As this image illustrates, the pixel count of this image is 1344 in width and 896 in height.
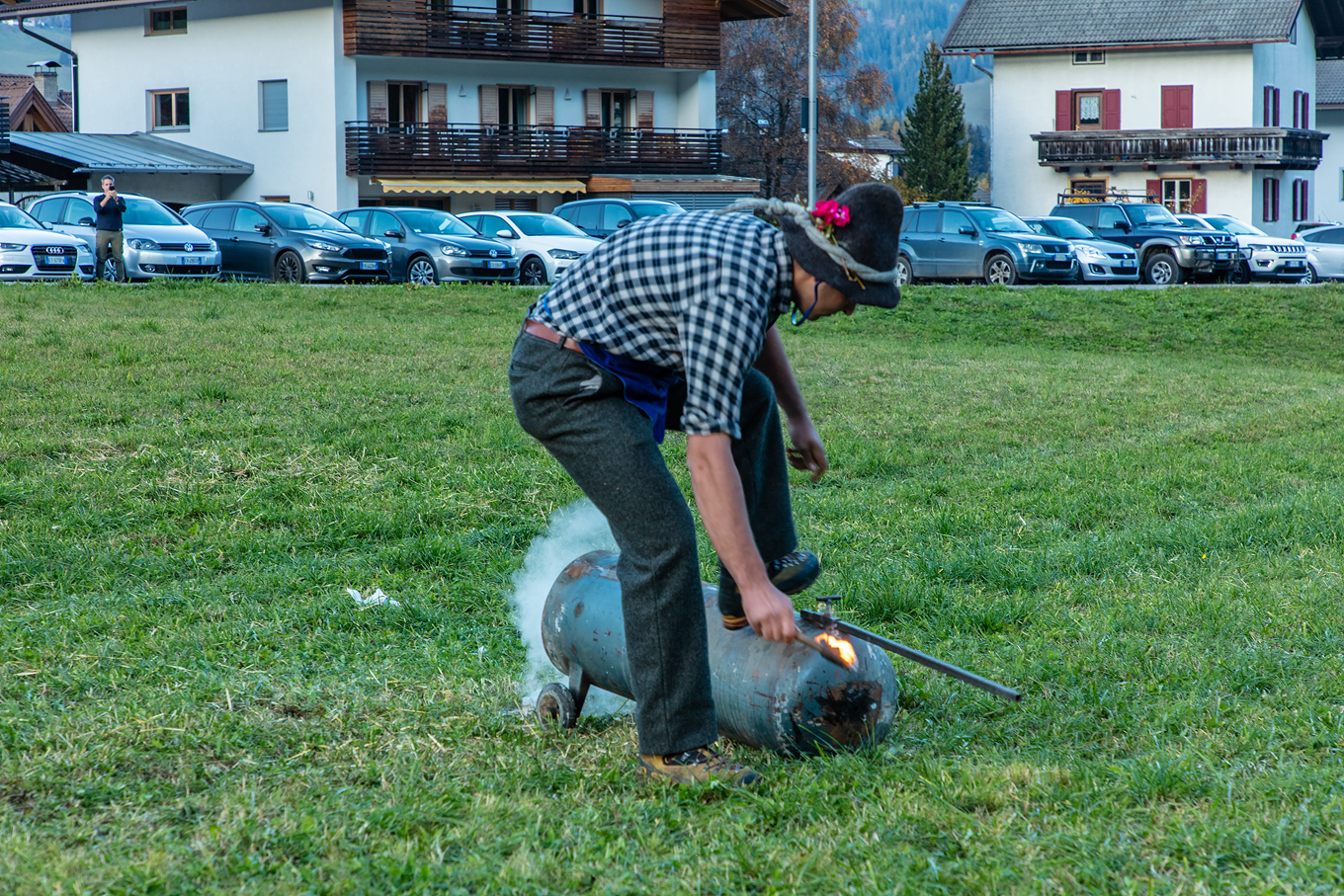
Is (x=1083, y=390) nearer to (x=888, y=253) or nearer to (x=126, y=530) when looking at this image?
(x=126, y=530)

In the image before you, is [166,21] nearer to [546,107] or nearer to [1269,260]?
[546,107]

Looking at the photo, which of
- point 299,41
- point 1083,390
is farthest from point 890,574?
point 299,41

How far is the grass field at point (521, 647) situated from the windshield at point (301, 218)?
441 inches

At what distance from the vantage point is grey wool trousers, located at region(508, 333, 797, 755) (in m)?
3.66

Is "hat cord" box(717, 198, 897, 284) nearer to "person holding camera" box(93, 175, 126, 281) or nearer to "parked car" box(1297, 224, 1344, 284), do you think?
"person holding camera" box(93, 175, 126, 281)

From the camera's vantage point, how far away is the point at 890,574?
618 cm

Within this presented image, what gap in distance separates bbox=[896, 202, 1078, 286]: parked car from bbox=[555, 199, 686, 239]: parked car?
4.69 metres

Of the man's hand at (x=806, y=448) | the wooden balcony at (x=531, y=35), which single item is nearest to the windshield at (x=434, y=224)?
the wooden balcony at (x=531, y=35)

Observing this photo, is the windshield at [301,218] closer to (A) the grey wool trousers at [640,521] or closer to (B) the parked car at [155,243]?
(B) the parked car at [155,243]

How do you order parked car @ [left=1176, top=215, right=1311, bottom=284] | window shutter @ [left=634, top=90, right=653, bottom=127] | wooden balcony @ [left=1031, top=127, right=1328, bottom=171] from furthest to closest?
1. wooden balcony @ [left=1031, top=127, right=1328, bottom=171]
2. window shutter @ [left=634, top=90, right=653, bottom=127]
3. parked car @ [left=1176, top=215, right=1311, bottom=284]

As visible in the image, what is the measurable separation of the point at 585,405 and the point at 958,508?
4.63 m

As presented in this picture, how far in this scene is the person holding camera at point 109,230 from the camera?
20766 millimetres

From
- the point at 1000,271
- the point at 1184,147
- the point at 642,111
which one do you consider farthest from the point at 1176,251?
the point at 1184,147

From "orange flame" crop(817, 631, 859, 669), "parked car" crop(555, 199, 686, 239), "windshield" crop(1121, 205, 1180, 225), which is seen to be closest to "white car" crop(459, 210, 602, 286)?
"parked car" crop(555, 199, 686, 239)
